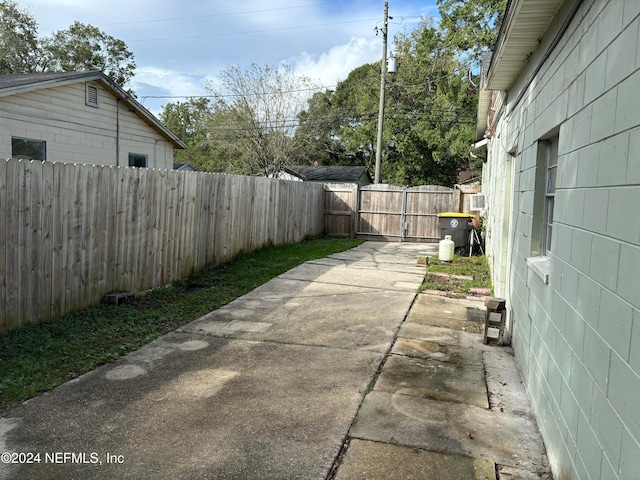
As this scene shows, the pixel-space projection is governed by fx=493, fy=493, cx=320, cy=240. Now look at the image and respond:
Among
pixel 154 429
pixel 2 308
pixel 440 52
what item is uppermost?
pixel 440 52

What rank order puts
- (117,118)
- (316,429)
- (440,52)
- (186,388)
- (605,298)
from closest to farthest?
1. (605,298)
2. (316,429)
3. (186,388)
4. (117,118)
5. (440,52)

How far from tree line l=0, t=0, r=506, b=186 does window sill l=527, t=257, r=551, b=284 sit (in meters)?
18.6

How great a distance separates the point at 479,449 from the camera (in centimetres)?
319

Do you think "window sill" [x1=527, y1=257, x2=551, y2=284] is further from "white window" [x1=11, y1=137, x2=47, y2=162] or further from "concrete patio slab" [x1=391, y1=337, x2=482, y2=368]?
"white window" [x1=11, y1=137, x2=47, y2=162]

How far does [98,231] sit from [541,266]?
17.0 ft

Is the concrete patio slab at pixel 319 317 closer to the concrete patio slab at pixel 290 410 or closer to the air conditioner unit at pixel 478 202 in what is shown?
the concrete patio slab at pixel 290 410

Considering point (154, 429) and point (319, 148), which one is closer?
point (154, 429)

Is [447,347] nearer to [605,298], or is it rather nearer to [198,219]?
[605,298]

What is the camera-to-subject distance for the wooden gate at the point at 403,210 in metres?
16.4

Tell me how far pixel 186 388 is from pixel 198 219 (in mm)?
5076

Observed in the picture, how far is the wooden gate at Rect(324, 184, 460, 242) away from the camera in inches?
647

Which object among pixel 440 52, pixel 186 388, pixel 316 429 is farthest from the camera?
pixel 440 52

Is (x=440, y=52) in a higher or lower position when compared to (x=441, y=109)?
higher

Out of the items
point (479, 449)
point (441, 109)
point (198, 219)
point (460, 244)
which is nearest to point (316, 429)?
point (479, 449)
